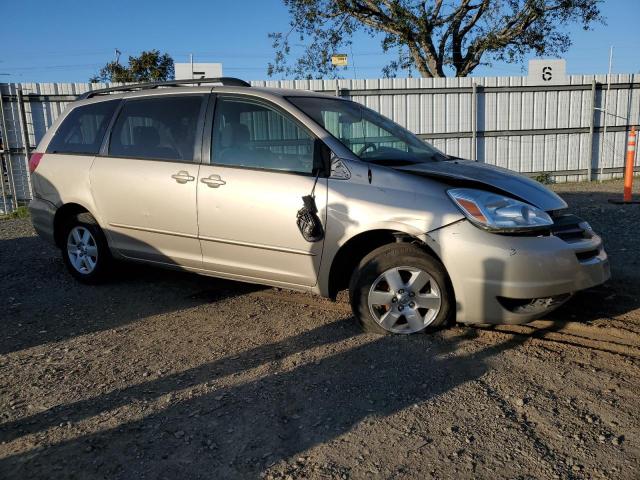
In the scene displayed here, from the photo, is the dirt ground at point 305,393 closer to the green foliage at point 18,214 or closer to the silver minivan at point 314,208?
the silver minivan at point 314,208

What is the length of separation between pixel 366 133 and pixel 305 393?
2295 millimetres

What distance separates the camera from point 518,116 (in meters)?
13.2

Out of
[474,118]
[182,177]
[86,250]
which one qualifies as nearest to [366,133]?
[182,177]

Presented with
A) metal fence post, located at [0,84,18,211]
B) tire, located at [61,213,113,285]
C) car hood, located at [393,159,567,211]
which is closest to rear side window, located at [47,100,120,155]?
tire, located at [61,213,113,285]

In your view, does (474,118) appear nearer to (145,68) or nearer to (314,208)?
(314,208)

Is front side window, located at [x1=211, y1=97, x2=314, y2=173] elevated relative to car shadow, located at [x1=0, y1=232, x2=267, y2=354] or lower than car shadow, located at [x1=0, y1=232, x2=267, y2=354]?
elevated

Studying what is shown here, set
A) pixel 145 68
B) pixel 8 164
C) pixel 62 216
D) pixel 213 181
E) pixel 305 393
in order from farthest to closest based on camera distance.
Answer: pixel 145 68
pixel 8 164
pixel 62 216
pixel 213 181
pixel 305 393

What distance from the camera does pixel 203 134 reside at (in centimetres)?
462

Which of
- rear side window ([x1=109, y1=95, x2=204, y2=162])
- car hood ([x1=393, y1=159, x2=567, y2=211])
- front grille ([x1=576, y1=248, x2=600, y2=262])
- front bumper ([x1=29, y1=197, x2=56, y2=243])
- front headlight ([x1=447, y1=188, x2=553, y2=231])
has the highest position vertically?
rear side window ([x1=109, y1=95, x2=204, y2=162])

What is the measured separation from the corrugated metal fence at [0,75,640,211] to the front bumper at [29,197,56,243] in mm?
7429

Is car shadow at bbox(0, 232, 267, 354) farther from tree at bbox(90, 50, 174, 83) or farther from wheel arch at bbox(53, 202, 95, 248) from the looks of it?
tree at bbox(90, 50, 174, 83)

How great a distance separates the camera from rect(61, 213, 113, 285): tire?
535 centimetres

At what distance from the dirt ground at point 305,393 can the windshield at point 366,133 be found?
1.34 m

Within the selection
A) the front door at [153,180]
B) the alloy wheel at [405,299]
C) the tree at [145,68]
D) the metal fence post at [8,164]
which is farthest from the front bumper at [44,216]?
the tree at [145,68]
